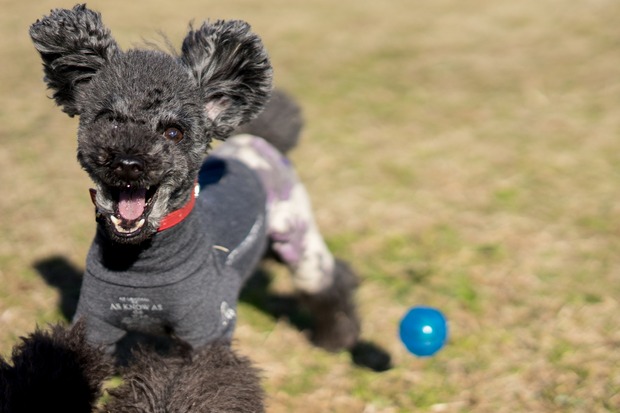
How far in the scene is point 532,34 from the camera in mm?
→ 11555

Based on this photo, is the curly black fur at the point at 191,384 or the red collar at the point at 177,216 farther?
the red collar at the point at 177,216

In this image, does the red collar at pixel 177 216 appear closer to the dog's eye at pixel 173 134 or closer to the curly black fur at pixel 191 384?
the dog's eye at pixel 173 134

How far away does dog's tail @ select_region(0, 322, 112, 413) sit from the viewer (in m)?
2.92

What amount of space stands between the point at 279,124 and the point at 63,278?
1888 mm

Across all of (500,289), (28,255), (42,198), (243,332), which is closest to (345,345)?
(243,332)

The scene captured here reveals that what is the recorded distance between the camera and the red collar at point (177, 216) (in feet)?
10.1

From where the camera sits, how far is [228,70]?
332 centimetres

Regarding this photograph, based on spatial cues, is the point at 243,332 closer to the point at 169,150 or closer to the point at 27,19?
the point at 169,150

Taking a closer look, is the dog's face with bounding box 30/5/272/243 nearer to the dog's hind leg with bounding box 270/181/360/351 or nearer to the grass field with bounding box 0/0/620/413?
the grass field with bounding box 0/0/620/413

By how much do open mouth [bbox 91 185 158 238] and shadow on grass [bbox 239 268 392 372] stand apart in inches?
79.7

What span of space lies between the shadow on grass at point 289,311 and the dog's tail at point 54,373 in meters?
1.77

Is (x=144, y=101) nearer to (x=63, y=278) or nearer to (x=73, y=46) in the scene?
(x=73, y=46)

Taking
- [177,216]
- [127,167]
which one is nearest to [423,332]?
[177,216]

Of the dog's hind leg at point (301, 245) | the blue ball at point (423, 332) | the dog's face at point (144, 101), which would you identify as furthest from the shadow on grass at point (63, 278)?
the blue ball at point (423, 332)
